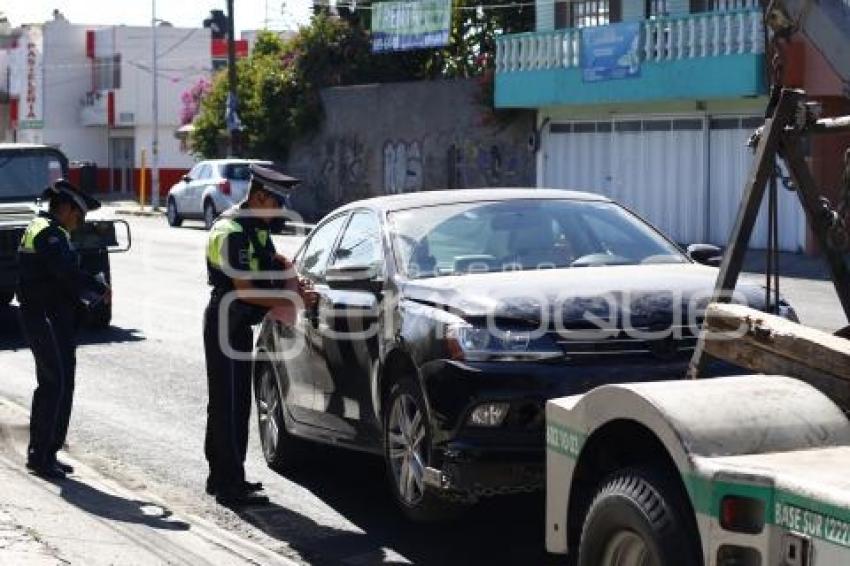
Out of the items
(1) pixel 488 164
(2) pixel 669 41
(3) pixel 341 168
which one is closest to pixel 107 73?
(3) pixel 341 168

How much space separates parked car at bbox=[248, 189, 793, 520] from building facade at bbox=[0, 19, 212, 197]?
6045cm

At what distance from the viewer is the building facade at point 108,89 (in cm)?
7050

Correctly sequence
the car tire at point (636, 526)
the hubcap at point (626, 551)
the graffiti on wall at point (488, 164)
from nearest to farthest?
1. the car tire at point (636, 526)
2. the hubcap at point (626, 551)
3. the graffiti on wall at point (488, 164)

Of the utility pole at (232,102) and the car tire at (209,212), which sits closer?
the car tire at (209,212)

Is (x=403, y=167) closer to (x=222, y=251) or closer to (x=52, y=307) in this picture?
(x=52, y=307)

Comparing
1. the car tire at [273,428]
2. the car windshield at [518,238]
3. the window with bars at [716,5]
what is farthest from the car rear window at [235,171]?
the car windshield at [518,238]

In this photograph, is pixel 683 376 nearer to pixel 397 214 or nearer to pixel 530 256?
pixel 530 256

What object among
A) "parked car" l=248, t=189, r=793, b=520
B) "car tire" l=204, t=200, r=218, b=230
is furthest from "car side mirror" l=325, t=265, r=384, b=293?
"car tire" l=204, t=200, r=218, b=230

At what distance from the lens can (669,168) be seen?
33.5 metres

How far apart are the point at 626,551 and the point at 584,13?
33.8 meters

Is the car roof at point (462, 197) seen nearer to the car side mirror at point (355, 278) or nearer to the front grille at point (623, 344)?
the car side mirror at point (355, 278)

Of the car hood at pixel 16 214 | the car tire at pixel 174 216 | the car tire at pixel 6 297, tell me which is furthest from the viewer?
the car tire at pixel 174 216

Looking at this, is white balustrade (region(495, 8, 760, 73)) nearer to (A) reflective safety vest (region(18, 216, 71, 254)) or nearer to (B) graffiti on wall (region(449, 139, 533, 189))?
(B) graffiti on wall (region(449, 139, 533, 189))

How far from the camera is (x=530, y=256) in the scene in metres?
8.61
